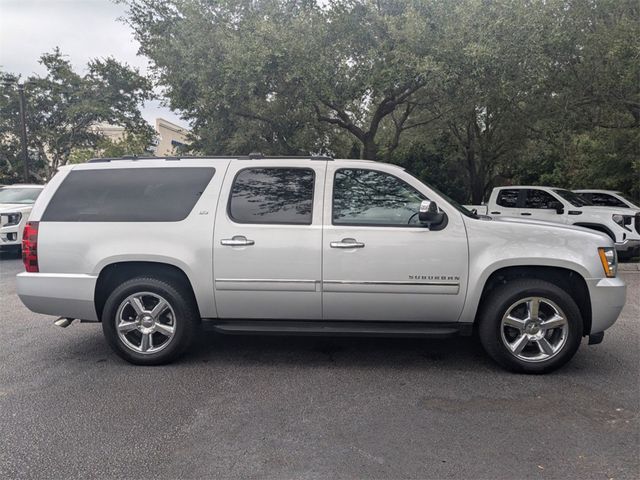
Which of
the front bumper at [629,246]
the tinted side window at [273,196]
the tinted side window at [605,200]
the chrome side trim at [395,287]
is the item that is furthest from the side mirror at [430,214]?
the tinted side window at [605,200]

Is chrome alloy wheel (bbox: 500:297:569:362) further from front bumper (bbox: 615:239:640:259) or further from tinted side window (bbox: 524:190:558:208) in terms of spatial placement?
tinted side window (bbox: 524:190:558:208)

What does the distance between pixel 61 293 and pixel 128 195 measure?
1.08 metres

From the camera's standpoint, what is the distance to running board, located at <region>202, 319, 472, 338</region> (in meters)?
4.21

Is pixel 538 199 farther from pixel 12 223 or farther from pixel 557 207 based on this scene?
pixel 12 223

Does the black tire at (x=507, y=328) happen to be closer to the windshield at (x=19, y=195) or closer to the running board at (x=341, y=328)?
the running board at (x=341, y=328)

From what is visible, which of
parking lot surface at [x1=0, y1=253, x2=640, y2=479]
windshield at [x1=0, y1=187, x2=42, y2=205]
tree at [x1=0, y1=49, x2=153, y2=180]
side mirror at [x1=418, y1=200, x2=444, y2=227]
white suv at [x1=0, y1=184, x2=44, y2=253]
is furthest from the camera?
tree at [x1=0, y1=49, x2=153, y2=180]

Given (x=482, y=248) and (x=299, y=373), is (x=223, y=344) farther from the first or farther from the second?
(x=482, y=248)

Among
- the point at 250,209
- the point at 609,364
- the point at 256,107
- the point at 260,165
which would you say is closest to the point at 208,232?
the point at 250,209

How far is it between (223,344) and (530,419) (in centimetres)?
299

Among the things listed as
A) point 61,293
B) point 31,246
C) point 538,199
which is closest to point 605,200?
point 538,199

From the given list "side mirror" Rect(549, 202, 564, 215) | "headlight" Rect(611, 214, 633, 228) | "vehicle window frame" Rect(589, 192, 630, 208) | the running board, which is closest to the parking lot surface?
the running board

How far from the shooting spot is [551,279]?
425 cm

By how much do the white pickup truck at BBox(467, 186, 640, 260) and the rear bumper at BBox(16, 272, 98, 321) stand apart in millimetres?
7084

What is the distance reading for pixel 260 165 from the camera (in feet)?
15.0
